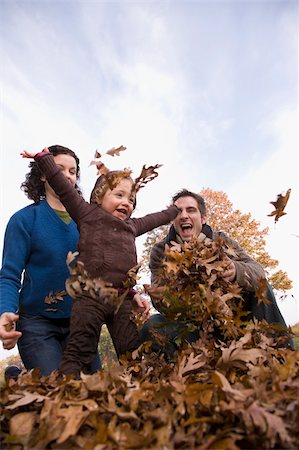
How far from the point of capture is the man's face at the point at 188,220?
441cm

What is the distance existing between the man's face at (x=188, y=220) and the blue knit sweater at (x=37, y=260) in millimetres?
1475

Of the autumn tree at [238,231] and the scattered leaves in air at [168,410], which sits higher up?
the autumn tree at [238,231]

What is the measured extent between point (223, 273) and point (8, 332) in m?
1.64

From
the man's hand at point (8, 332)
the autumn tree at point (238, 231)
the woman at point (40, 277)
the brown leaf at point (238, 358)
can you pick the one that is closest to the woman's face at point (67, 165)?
the woman at point (40, 277)

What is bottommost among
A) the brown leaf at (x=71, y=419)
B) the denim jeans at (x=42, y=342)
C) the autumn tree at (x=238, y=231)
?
the brown leaf at (x=71, y=419)

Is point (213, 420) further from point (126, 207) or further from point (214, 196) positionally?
point (214, 196)

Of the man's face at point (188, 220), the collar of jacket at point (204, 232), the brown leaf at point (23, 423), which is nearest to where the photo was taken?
the brown leaf at point (23, 423)

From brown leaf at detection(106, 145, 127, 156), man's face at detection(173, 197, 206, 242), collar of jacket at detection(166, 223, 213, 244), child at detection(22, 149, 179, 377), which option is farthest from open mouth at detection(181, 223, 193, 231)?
brown leaf at detection(106, 145, 127, 156)

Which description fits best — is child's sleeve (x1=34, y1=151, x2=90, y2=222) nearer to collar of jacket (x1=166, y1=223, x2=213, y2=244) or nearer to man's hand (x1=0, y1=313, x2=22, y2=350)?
man's hand (x1=0, y1=313, x2=22, y2=350)

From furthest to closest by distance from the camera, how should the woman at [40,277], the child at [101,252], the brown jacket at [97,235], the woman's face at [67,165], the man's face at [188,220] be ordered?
the man's face at [188,220], the woman's face at [67,165], the woman at [40,277], the brown jacket at [97,235], the child at [101,252]

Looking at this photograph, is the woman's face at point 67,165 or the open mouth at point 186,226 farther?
the open mouth at point 186,226

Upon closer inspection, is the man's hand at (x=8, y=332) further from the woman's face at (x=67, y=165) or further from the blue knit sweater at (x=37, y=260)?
the woman's face at (x=67, y=165)

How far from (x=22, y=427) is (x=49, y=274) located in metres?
2.05

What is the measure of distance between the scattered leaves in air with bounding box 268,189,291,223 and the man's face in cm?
178
